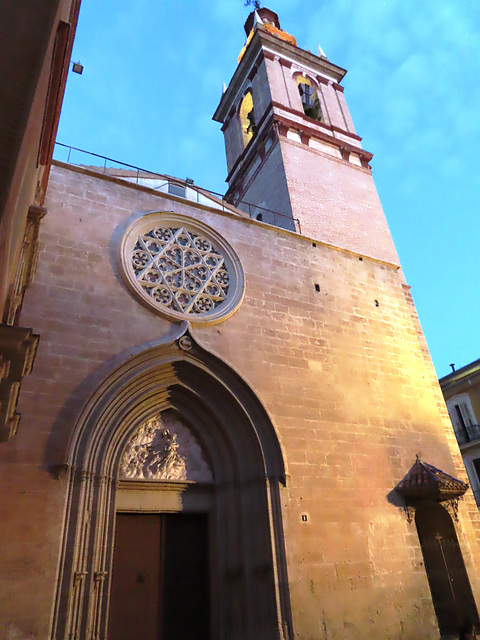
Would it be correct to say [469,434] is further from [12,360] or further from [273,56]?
[12,360]

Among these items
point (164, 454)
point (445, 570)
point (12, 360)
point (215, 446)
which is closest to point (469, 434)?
point (445, 570)

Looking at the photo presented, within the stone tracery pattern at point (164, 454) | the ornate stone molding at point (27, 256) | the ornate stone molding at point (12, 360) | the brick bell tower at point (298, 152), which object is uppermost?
the brick bell tower at point (298, 152)

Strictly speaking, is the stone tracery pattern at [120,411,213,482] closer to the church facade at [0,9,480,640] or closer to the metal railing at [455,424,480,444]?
the church facade at [0,9,480,640]

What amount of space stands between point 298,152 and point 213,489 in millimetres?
9406

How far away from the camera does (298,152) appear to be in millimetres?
12711

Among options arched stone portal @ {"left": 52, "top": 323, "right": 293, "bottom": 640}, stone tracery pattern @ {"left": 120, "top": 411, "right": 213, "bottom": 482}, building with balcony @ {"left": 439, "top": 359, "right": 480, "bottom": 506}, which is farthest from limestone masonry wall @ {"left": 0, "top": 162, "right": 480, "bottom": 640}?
building with balcony @ {"left": 439, "top": 359, "right": 480, "bottom": 506}

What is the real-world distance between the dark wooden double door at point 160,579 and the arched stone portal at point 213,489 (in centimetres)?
20

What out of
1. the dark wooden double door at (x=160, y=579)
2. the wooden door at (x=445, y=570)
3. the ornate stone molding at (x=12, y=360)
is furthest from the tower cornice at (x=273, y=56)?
the ornate stone molding at (x=12, y=360)

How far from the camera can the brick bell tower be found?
38.5 feet

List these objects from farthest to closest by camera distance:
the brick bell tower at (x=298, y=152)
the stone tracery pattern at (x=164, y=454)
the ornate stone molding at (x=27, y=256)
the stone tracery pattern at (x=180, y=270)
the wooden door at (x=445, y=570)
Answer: the brick bell tower at (x=298, y=152) → the stone tracery pattern at (x=180, y=270) → the wooden door at (x=445, y=570) → the stone tracery pattern at (x=164, y=454) → the ornate stone molding at (x=27, y=256)

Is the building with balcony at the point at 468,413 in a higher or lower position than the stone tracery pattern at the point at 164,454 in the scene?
higher

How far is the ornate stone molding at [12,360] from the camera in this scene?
3.04 m

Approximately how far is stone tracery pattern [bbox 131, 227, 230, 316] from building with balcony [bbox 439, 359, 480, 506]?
1370cm

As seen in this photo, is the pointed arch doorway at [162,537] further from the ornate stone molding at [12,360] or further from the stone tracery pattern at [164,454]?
the ornate stone molding at [12,360]
